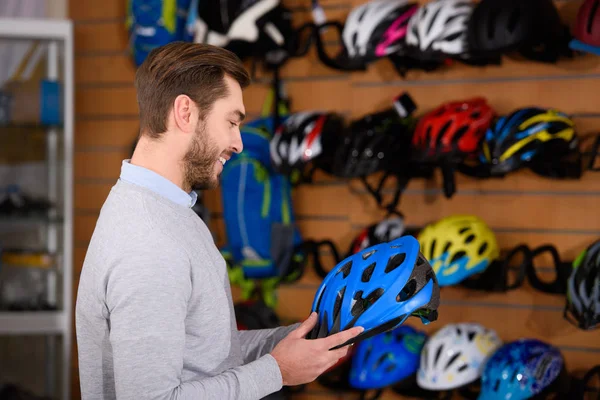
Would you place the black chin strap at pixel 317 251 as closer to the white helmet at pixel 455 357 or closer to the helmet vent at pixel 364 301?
the white helmet at pixel 455 357

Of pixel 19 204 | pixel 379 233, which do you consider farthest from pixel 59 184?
pixel 379 233

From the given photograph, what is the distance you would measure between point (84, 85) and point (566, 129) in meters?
2.71

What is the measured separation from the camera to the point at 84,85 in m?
4.17

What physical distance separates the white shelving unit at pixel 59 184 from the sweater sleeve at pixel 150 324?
2.61 metres

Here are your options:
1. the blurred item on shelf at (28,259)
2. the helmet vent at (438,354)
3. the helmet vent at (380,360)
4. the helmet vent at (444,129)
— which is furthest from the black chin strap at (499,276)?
the blurred item on shelf at (28,259)

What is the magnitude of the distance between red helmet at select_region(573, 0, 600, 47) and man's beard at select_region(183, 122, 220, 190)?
1.76 meters

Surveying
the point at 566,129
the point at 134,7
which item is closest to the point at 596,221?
the point at 566,129

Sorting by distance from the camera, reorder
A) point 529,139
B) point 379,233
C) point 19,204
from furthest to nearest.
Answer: point 19,204, point 379,233, point 529,139

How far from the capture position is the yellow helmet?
293 cm

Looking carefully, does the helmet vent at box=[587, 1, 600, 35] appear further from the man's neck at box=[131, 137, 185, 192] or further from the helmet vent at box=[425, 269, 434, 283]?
the man's neck at box=[131, 137, 185, 192]

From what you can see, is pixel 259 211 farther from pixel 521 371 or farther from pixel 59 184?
pixel 521 371

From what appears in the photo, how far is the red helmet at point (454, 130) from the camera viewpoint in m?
2.93

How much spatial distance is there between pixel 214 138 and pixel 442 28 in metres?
1.69

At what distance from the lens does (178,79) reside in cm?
148
